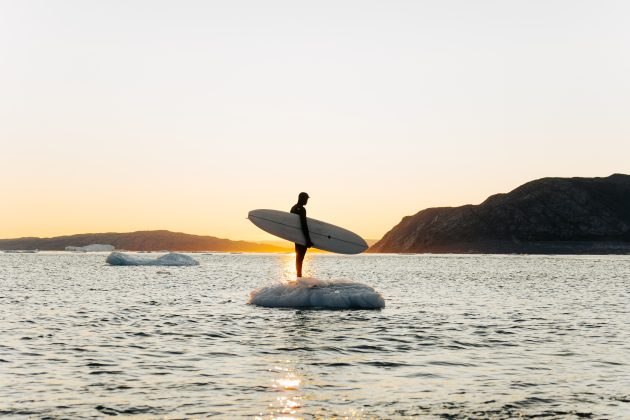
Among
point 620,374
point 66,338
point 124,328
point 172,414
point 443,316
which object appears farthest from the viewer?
point 443,316

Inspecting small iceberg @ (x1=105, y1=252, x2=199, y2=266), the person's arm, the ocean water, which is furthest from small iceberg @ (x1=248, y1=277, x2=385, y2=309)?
small iceberg @ (x1=105, y1=252, x2=199, y2=266)

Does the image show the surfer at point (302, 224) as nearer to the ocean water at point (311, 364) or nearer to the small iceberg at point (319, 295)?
the small iceberg at point (319, 295)

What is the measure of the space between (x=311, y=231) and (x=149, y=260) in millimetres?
82605

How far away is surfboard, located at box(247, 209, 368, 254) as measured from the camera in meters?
32.7

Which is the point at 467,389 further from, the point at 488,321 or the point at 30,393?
the point at 488,321

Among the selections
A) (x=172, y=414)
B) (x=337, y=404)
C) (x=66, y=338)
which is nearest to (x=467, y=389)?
(x=337, y=404)

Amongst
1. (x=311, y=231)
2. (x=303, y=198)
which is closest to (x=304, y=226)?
(x=303, y=198)

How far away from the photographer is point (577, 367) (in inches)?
656

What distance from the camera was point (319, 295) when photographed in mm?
28094

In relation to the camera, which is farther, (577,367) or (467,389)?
(577,367)

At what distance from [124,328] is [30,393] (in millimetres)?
11319

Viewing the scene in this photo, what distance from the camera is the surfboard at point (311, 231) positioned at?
32.7 meters

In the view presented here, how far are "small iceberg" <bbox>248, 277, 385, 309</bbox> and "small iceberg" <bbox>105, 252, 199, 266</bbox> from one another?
7697 centimetres

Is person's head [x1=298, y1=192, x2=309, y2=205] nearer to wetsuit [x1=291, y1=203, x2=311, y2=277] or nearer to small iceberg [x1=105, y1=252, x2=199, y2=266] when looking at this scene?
wetsuit [x1=291, y1=203, x2=311, y2=277]
